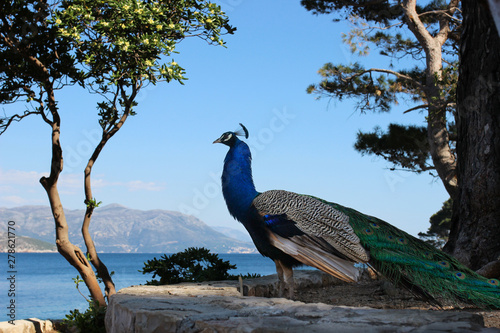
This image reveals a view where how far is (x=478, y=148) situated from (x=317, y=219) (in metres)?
2.89

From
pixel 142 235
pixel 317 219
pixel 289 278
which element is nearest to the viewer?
pixel 317 219

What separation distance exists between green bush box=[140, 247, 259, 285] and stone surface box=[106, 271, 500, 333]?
146 centimetres

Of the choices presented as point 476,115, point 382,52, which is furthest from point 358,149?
point 476,115

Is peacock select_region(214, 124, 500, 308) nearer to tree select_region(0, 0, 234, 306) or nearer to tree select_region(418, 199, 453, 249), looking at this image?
tree select_region(0, 0, 234, 306)

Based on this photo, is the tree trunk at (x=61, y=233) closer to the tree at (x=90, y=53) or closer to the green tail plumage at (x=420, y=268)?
the tree at (x=90, y=53)

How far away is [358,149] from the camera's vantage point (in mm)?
12891

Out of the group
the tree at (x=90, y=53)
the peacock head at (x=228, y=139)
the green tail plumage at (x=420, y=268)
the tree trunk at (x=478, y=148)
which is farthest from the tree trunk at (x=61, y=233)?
the tree trunk at (x=478, y=148)

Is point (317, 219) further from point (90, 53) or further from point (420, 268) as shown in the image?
point (90, 53)

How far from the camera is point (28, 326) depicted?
22.1 feet

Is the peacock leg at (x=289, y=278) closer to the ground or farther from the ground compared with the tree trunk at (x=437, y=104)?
closer to the ground

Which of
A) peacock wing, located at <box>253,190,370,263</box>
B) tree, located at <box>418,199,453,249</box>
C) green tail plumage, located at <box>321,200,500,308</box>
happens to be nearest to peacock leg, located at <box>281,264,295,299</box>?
peacock wing, located at <box>253,190,370,263</box>

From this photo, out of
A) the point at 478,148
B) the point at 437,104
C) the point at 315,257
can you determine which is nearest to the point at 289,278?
the point at 315,257

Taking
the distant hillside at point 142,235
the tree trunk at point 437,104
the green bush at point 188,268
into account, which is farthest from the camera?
the distant hillside at point 142,235

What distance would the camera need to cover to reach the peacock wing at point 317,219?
14.8ft
